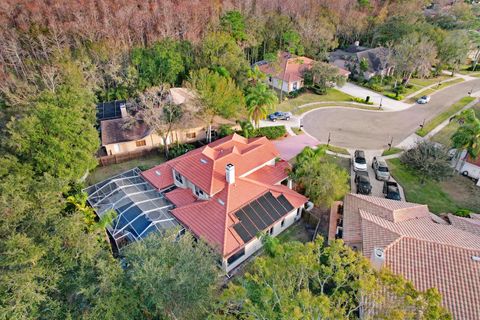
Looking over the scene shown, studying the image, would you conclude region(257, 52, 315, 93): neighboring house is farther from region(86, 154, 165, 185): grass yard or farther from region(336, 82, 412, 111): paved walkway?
region(86, 154, 165, 185): grass yard

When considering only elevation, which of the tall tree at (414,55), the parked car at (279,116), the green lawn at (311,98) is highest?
the tall tree at (414,55)

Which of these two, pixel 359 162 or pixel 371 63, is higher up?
pixel 371 63

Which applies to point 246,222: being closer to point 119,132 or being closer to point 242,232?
point 242,232

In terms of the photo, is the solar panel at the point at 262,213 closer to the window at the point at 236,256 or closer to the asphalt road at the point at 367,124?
the window at the point at 236,256

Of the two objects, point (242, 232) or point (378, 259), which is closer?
point (378, 259)

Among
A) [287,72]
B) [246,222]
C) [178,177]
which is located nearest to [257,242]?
[246,222]

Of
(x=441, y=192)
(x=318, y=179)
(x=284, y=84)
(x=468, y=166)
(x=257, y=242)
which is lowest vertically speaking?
(x=257, y=242)

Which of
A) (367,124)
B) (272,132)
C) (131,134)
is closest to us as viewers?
(131,134)

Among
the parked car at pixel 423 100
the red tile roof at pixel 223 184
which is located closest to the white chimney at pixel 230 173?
the red tile roof at pixel 223 184
